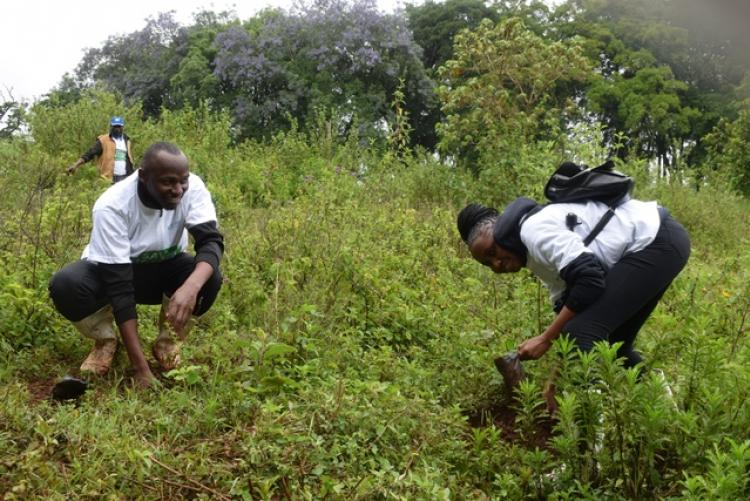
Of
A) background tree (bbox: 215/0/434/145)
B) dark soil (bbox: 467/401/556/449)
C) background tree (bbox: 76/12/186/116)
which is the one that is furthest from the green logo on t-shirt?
background tree (bbox: 76/12/186/116)

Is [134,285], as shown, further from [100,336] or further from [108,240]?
[108,240]

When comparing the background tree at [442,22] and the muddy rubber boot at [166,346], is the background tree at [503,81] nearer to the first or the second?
the muddy rubber boot at [166,346]

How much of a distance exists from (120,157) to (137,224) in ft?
18.9

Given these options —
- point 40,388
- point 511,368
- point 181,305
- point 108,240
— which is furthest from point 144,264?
point 511,368

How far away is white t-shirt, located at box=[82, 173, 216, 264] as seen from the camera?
11.1 ft

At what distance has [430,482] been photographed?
2490mm

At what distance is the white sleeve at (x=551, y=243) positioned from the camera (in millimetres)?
2885

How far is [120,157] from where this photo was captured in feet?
29.0

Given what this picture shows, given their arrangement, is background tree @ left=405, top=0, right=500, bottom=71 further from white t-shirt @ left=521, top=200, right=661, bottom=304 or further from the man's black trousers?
white t-shirt @ left=521, top=200, right=661, bottom=304

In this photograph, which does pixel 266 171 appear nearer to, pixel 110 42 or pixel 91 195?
pixel 91 195

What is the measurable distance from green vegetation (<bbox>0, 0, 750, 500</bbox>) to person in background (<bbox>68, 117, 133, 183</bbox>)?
1.67 ft

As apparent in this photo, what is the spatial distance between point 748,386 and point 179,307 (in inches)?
96.9

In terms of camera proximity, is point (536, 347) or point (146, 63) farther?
point (146, 63)

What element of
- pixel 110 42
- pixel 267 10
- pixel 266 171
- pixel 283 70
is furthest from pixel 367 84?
pixel 110 42
